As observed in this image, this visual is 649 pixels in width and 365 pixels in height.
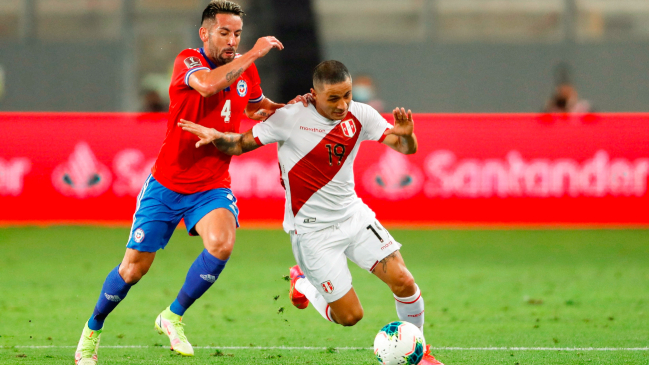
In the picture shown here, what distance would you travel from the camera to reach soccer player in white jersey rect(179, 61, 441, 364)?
5.88m

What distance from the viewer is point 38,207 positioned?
1257 centimetres

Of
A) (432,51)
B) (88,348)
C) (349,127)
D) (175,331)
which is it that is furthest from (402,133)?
(432,51)

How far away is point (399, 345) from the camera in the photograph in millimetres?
5383

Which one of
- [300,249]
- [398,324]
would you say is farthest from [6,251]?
[398,324]

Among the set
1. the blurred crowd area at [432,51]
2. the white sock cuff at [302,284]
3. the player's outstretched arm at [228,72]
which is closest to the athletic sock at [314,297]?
the white sock cuff at [302,284]

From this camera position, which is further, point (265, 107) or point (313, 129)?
point (265, 107)

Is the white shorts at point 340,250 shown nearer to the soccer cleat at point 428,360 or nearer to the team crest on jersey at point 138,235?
the soccer cleat at point 428,360

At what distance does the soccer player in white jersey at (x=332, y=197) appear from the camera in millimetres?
5875

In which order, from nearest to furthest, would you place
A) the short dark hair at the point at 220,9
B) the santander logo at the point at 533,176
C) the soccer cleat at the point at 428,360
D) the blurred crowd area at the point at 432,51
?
the soccer cleat at the point at 428,360 → the short dark hair at the point at 220,9 → the santander logo at the point at 533,176 → the blurred crowd area at the point at 432,51

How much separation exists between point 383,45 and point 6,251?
1295 cm

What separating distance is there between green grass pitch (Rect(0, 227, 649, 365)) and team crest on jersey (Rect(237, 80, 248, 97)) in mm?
1992

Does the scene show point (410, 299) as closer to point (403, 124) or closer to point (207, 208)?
point (403, 124)

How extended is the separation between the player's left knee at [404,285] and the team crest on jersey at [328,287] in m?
0.45

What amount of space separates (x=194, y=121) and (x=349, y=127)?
1133 mm
